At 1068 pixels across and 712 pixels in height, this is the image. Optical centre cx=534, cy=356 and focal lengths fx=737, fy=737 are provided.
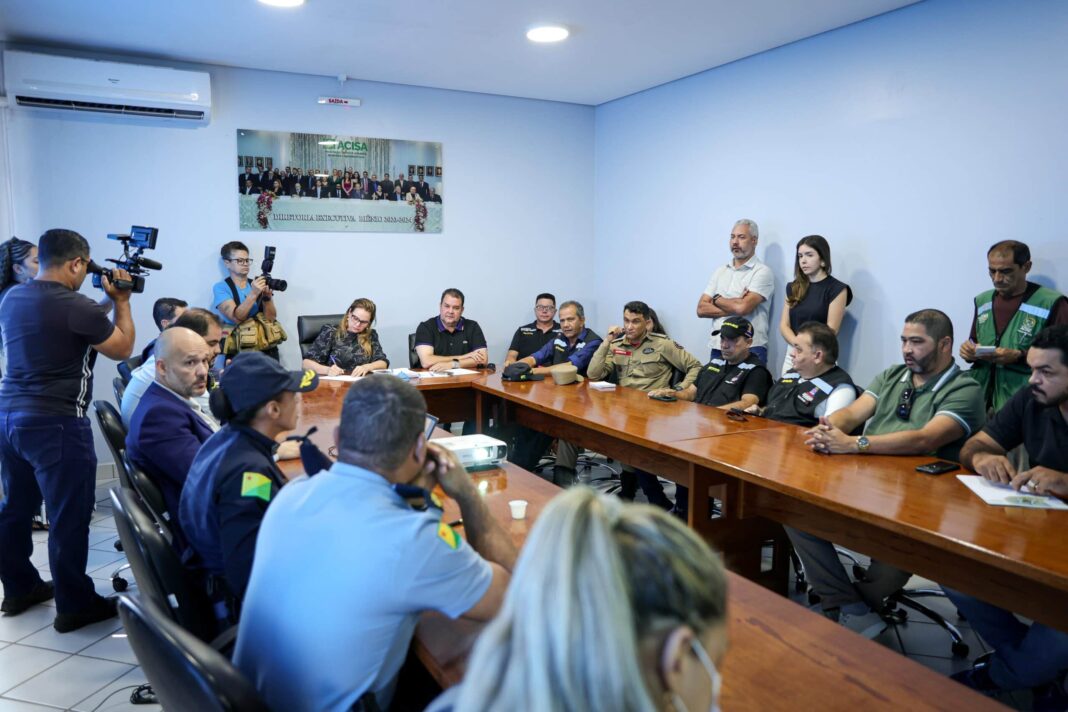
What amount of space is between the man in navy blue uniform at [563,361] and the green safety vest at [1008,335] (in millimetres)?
2157

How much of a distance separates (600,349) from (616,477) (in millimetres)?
828

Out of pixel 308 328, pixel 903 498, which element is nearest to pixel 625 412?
pixel 903 498

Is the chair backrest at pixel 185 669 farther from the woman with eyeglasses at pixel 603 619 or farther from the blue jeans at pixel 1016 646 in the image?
the blue jeans at pixel 1016 646

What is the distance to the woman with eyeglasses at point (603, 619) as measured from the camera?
65 centimetres

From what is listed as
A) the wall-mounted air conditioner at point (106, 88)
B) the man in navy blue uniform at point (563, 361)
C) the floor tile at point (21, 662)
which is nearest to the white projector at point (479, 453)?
the floor tile at point (21, 662)

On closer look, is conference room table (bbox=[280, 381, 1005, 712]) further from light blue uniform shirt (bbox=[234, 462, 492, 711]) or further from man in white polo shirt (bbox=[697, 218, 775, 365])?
man in white polo shirt (bbox=[697, 218, 775, 365])

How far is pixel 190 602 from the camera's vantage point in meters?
1.62

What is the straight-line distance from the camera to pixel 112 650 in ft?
8.61

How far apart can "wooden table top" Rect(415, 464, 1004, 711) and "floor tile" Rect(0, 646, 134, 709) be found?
64.9 inches

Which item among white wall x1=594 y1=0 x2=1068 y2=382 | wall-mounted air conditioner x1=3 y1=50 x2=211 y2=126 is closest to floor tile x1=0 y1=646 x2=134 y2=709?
wall-mounted air conditioner x1=3 y1=50 x2=211 y2=126

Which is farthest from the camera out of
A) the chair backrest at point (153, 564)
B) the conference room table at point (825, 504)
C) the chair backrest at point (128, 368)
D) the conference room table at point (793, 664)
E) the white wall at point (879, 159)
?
the chair backrest at point (128, 368)

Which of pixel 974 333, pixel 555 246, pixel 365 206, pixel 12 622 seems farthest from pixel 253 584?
pixel 555 246

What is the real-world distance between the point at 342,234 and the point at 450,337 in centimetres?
117

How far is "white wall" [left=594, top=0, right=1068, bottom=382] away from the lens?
11.3 feet
